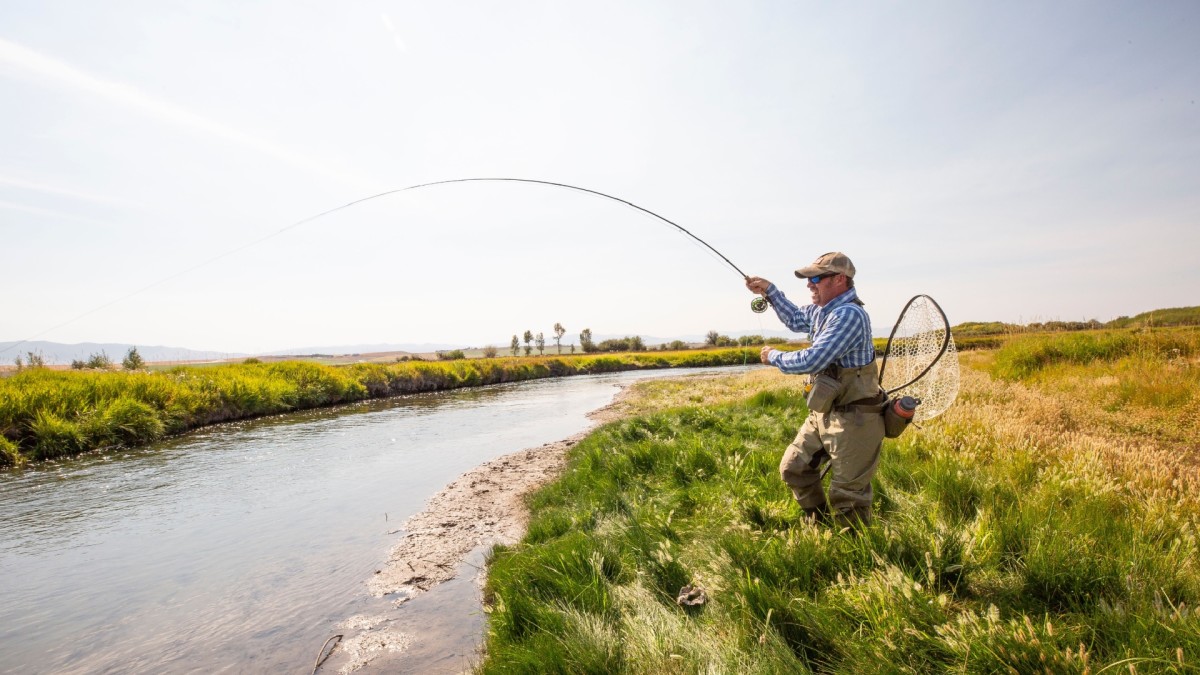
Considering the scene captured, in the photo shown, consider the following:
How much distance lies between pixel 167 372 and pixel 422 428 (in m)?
12.0

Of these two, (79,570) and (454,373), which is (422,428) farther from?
(454,373)

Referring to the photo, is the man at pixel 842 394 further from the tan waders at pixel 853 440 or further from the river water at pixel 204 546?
the river water at pixel 204 546

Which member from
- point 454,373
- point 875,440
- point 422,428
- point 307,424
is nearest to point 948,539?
point 875,440

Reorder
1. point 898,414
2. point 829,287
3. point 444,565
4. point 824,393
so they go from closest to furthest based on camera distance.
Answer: point 898,414 < point 824,393 < point 829,287 < point 444,565

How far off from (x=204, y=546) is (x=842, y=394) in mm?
9111

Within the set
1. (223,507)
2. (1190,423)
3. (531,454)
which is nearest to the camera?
(1190,423)

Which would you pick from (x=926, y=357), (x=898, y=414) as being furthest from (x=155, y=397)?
(x=926, y=357)

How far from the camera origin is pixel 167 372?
21.0 meters

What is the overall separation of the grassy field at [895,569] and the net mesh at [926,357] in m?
0.98

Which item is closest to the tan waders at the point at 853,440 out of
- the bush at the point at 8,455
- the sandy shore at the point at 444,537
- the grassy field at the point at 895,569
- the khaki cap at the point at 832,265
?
the grassy field at the point at 895,569

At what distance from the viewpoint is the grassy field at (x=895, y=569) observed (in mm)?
2506

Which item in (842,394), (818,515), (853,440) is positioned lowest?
(818,515)

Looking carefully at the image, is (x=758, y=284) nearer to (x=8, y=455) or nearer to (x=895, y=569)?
(x=895, y=569)

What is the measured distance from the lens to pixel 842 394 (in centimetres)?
423
